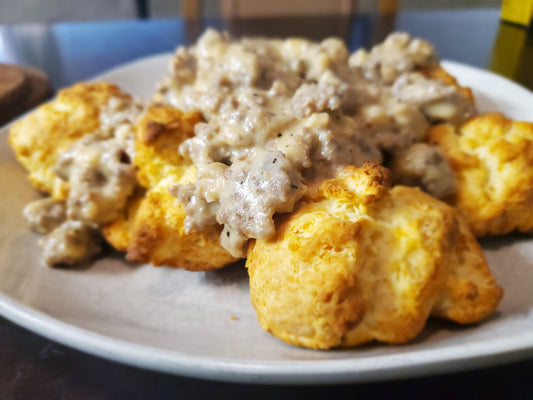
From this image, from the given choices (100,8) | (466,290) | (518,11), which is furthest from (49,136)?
(100,8)

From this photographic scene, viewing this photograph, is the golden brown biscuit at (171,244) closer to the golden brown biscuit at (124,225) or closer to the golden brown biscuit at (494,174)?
the golden brown biscuit at (124,225)

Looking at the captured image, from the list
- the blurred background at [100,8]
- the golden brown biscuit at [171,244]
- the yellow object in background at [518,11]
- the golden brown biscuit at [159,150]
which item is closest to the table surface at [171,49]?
the yellow object in background at [518,11]

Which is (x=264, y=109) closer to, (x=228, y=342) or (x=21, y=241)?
(x=228, y=342)

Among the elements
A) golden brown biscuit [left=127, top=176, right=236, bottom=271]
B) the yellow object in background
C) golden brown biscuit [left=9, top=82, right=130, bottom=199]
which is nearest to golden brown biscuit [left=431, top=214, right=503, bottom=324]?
golden brown biscuit [left=127, top=176, right=236, bottom=271]

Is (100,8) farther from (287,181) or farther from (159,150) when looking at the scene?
(287,181)

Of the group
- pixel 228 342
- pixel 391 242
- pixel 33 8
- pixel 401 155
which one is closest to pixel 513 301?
pixel 391 242

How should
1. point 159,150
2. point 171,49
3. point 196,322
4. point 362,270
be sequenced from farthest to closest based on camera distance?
1. point 171,49
2. point 159,150
3. point 196,322
4. point 362,270

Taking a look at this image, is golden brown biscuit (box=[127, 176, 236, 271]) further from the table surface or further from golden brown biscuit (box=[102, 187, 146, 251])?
the table surface
